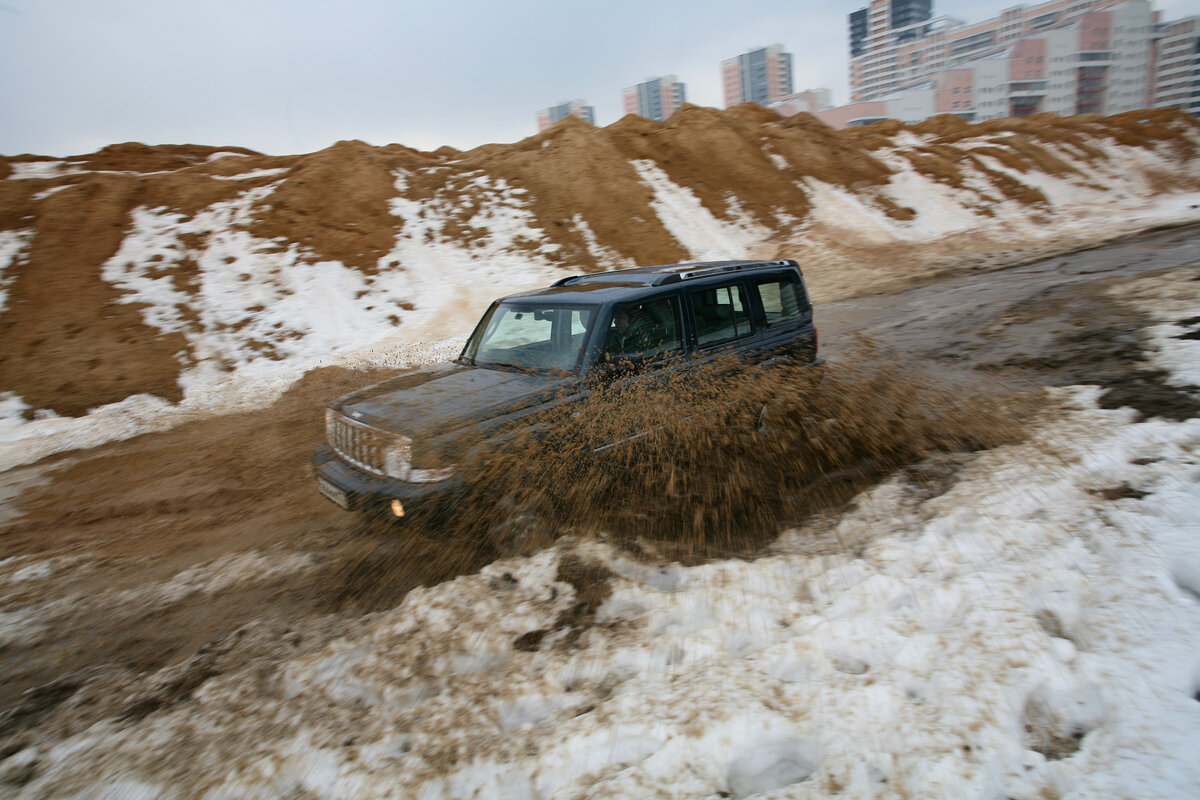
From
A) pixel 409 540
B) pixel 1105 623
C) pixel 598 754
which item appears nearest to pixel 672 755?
pixel 598 754

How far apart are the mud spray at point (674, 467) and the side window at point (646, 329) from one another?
233mm

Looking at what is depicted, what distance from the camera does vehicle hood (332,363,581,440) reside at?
13.6ft

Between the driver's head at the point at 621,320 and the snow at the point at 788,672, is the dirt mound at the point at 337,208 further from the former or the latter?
Answer: the driver's head at the point at 621,320

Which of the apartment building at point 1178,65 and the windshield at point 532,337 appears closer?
the windshield at point 532,337

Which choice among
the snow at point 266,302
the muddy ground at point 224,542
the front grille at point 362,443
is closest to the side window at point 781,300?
the muddy ground at point 224,542

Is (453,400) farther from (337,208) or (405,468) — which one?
(337,208)

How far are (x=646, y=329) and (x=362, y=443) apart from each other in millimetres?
2177

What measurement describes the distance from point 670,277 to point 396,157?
19777 millimetres

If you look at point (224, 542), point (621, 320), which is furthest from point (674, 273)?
point (224, 542)

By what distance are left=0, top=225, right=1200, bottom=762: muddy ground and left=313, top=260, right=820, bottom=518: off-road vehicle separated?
1.93ft

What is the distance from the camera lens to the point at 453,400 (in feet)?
14.5

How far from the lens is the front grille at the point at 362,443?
13.8ft

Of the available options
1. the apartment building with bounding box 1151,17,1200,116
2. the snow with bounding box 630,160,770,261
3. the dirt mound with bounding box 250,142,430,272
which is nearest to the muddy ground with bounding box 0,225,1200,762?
the dirt mound with bounding box 250,142,430,272

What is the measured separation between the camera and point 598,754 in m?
2.48
